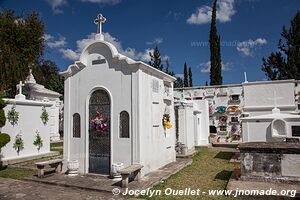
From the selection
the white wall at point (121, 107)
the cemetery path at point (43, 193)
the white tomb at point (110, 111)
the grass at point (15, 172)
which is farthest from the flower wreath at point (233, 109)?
the cemetery path at point (43, 193)

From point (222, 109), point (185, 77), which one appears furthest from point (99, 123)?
point (185, 77)

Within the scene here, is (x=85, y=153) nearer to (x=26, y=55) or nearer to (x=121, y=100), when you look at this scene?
(x=121, y=100)

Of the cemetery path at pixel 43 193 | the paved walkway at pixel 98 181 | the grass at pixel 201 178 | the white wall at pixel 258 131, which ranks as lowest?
the grass at pixel 201 178

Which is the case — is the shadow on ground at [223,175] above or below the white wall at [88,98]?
below

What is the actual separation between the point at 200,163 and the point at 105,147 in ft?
16.7

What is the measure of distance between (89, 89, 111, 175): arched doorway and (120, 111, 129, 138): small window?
0.52m

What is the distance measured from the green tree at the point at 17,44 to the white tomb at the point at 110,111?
11.7 m

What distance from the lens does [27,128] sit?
12844 mm

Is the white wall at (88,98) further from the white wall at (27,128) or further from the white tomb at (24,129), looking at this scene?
the white wall at (27,128)

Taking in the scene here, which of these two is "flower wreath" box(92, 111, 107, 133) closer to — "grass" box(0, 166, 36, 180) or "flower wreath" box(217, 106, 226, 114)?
"grass" box(0, 166, 36, 180)

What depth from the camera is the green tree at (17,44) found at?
60.7ft

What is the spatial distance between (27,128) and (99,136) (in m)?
6.17

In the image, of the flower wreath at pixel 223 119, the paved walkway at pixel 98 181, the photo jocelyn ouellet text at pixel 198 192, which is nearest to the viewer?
the photo jocelyn ouellet text at pixel 198 192

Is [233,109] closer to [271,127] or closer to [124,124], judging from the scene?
[271,127]
